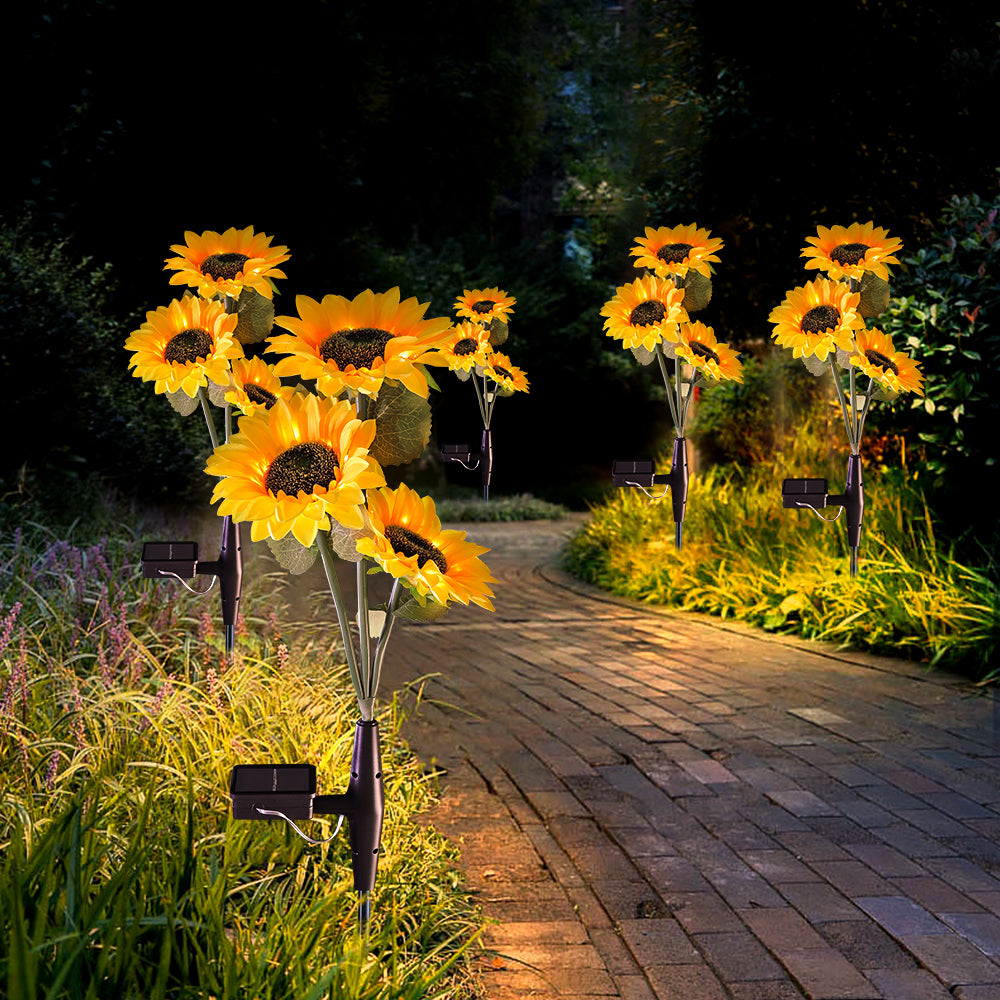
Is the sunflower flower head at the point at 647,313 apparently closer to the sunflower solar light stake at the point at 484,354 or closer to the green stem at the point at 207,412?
the sunflower solar light stake at the point at 484,354

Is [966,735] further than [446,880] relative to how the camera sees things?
Yes

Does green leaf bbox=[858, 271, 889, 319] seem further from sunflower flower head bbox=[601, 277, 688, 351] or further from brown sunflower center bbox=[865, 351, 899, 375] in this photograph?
sunflower flower head bbox=[601, 277, 688, 351]

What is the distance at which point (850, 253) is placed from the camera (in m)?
2.97

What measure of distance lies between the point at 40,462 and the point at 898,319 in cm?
582

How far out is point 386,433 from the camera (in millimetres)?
1844

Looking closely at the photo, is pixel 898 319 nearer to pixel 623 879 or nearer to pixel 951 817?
pixel 951 817

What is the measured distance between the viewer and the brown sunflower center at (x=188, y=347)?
2396 mm

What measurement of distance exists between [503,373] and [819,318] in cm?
87

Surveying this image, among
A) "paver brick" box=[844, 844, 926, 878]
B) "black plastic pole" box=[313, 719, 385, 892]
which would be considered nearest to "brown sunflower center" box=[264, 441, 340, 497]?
"black plastic pole" box=[313, 719, 385, 892]

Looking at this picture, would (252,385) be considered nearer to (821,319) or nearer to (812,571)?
(821,319)

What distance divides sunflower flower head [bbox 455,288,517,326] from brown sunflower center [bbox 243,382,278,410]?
85cm

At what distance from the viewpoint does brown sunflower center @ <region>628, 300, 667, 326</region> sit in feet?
9.70

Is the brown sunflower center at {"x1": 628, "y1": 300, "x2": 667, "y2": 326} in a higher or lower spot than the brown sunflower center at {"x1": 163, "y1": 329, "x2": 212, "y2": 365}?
higher

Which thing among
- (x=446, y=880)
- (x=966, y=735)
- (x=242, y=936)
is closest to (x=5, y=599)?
(x=446, y=880)
